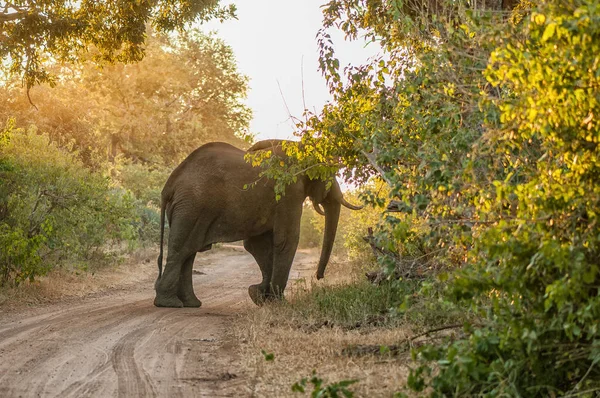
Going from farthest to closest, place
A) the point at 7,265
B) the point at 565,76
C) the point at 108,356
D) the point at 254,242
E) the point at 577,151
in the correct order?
the point at 254,242
the point at 7,265
the point at 108,356
the point at 577,151
the point at 565,76

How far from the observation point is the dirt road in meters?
7.24

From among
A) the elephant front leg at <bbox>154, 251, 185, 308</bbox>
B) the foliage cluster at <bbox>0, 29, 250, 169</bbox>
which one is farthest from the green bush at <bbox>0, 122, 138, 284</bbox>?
the foliage cluster at <bbox>0, 29, 250, 169</bbox>

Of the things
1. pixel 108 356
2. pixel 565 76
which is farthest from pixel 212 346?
pixel 565 76

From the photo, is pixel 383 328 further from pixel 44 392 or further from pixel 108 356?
pixel 44 392

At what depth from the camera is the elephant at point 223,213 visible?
14289 mm

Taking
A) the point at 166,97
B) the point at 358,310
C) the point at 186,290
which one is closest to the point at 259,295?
the point at 186,290

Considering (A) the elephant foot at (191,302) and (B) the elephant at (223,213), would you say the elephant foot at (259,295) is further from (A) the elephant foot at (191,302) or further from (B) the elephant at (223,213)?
(A) the elephant foot at (191,302)

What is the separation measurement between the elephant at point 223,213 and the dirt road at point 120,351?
624 millimetres

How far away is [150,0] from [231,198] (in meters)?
5.70

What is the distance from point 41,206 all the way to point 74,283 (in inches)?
90.9

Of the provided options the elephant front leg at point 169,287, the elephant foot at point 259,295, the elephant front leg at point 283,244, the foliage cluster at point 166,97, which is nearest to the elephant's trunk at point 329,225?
the elephant front leg at point 283,244

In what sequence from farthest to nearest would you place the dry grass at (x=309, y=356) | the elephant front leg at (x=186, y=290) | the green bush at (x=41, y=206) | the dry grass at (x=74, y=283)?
the elephant front leg at (x=186, y=290), the green bush at (x=41, y=206), the dry grass at (x=74, y=283), the dry grass at (x=309, y=356)

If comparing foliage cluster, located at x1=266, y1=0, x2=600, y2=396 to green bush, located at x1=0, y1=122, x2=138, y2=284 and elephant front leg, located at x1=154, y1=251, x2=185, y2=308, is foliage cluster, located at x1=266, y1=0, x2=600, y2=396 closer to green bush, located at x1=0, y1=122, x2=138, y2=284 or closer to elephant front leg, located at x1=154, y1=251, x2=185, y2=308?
elephant front leg, located at x1=154, y1=251, x2=185, y2=308

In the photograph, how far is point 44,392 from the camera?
6941 mm
